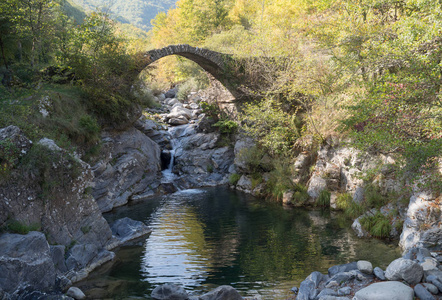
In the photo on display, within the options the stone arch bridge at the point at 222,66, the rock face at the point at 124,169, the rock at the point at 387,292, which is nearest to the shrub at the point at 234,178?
the rock face at the point at 124,169

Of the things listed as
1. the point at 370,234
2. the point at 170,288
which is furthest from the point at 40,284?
the point at 370,234

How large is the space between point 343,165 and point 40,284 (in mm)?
11889

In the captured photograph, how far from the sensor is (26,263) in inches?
276

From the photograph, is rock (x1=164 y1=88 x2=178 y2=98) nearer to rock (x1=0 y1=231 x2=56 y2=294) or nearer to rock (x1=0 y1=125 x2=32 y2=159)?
rock (x1=0 y1=125 x2=32 y2=159)

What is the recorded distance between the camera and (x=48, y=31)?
552 inches

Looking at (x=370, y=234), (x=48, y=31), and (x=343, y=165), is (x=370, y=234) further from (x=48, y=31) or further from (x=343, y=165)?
(x=48, y=31)

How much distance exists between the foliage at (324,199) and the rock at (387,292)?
912cm

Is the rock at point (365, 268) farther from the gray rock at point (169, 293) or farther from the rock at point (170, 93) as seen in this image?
the rock at point (170, 93)

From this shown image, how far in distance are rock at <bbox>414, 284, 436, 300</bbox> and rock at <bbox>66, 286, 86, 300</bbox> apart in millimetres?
6501

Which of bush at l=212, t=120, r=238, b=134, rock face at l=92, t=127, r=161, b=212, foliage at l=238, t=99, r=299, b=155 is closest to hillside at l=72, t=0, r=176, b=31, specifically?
bush at l=212, t=120, r=238, b=134

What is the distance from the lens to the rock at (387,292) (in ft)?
18.4

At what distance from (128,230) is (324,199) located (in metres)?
8.40

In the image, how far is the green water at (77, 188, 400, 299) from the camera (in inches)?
316

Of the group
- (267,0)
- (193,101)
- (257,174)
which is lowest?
(257,174)
